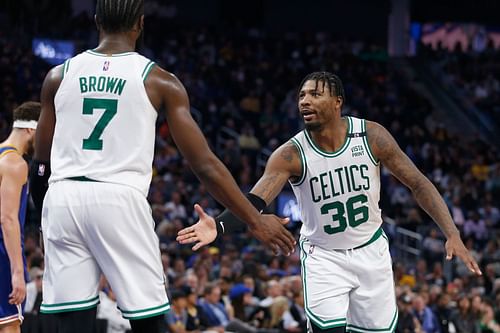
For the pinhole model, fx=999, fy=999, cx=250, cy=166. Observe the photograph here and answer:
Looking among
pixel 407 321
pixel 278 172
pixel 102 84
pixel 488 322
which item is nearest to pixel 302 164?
pixel 278 172

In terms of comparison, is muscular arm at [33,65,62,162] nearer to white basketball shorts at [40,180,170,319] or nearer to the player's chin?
white basketball shorts at [40,180,170,319]

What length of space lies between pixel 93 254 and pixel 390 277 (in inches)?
119

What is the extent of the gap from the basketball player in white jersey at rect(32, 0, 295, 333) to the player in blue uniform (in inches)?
70.5

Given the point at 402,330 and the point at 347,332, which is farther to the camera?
the point at 402,330

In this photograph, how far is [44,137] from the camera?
16.2ft

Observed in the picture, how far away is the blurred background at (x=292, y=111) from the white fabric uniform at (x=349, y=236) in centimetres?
408

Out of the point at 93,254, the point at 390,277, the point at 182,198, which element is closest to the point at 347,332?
the point at 390,277

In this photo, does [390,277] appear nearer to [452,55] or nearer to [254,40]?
[254,40]

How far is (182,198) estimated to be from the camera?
18.0 meters

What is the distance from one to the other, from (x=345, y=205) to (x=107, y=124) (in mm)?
2720

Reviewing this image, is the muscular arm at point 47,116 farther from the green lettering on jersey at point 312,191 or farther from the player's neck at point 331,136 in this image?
the player's neck at point 331,136

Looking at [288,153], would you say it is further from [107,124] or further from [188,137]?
[107,124]

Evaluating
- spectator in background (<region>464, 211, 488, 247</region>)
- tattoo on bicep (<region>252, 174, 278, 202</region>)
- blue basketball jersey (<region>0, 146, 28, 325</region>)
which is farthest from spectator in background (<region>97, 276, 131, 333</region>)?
spectator in background (<region>464, 211, 488, 247</region>)

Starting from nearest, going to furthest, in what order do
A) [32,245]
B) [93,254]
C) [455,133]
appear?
1. [93,254]
2. [32,245]
3. [455,133]
